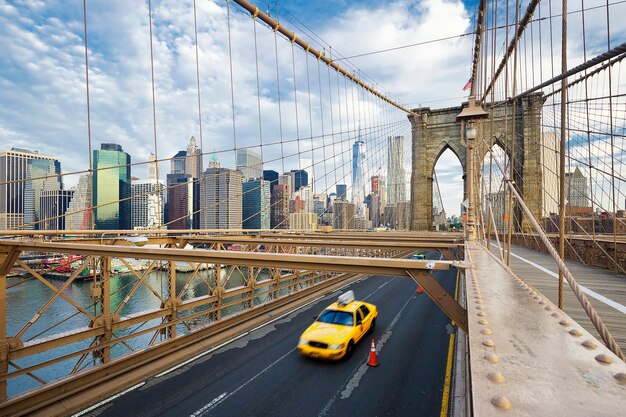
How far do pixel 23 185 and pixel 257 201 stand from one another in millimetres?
20954

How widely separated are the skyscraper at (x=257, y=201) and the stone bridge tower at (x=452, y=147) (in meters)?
16.6

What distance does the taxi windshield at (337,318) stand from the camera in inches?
441

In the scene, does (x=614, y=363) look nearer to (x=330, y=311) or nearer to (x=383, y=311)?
A: (x=330, y=311)

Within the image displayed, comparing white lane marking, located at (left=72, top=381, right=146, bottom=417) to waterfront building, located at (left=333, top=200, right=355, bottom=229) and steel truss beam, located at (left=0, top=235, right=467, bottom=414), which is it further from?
waterfront building, located at (left=333, top=200, right=355, bottom=229)

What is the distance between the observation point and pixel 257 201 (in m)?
38.3

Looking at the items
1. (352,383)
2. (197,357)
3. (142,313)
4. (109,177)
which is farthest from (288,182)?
(352,383)

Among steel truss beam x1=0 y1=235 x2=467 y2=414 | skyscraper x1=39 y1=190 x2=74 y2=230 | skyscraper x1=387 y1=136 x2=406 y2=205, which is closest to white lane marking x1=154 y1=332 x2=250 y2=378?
steel truss beam x1=0 y1=235 x2=467 y2=414

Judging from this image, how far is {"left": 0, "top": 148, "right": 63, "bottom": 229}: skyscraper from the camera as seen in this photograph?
790 inches

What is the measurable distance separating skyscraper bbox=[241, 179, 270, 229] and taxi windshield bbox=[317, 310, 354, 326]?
11.0 metres

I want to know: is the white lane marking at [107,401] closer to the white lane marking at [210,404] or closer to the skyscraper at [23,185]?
the white lane marking at [210,404]

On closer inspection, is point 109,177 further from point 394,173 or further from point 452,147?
point 394,173

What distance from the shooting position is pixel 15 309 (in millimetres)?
34031

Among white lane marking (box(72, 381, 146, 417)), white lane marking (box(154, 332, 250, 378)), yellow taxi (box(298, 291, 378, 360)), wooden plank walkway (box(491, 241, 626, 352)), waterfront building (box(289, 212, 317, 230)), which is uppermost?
waterfront building (box(289, 212, 317, 230))

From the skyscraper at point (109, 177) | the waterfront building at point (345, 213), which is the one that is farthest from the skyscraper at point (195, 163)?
the waterfront building at point (345, 213)
